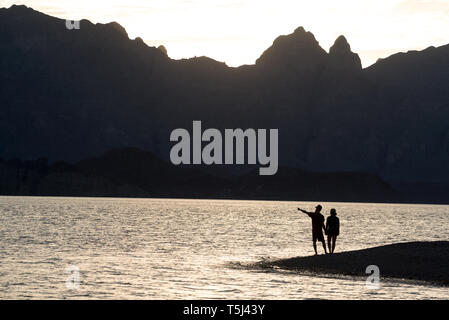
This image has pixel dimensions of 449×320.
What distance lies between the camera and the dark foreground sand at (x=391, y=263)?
39688 mm

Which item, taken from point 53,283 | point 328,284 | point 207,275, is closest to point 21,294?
point 53,283

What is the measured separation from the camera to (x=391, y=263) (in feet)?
140

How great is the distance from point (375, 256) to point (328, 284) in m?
10.2

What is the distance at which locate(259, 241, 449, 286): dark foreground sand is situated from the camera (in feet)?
130

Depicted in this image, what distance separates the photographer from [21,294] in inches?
1271

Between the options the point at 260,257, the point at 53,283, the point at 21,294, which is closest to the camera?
the point at 21,294
